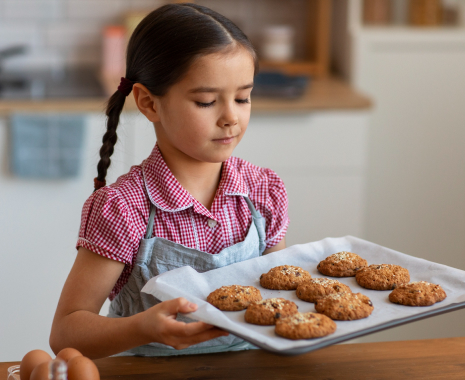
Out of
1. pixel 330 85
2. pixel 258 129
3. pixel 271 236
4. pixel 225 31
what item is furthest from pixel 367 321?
pixel 330 85

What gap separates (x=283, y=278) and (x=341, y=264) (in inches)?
4.3

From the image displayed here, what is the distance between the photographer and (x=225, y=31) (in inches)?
41.3

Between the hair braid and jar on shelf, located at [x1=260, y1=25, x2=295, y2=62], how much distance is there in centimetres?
165

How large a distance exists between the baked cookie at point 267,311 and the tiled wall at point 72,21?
2.08 m

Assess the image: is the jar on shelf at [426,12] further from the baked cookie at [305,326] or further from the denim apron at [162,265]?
the baked cookie at [305,326]

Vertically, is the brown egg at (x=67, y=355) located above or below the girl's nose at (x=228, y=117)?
below

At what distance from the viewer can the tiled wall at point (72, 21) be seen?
109 inches

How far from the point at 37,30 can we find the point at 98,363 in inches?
85.7

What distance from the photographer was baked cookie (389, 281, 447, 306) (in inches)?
36.0

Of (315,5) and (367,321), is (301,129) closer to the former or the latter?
(315,5)

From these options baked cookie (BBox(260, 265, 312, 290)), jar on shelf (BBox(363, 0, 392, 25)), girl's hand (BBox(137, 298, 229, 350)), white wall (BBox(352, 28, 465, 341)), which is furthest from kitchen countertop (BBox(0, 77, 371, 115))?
girl's hand (BBox(137, 298, 229, 350))

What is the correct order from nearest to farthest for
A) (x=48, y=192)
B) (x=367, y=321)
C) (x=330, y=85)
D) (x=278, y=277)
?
→ (x=367, y=321), (x=278, y=277), (x=48, y=192), (x=330, y=85)

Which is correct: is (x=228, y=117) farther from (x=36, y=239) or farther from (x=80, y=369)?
(x=36, y=239)

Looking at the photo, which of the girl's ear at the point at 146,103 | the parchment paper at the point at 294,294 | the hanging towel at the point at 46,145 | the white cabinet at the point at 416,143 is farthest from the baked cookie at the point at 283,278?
the white cabinet at the point at 416,143
